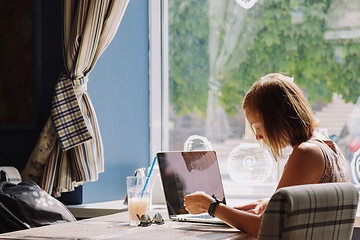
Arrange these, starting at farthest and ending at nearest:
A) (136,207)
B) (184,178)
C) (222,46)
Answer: (222,46) → (184,178) → (136,207)

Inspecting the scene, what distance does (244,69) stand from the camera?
3.42m

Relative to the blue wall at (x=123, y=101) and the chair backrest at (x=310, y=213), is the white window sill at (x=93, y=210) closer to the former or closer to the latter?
the blue wall at (x=123, y=101)

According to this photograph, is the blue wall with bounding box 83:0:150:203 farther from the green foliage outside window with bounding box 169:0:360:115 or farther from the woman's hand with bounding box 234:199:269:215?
the woman's hand with bounding box 234:199:269:215

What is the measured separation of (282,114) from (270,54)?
1571 mm

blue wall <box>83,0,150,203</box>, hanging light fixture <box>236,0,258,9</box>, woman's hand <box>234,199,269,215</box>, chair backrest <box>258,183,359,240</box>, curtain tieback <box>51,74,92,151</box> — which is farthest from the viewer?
hanging light fixture <box>236,0,258,9</box>

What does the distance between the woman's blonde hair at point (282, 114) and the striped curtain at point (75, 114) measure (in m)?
1.30

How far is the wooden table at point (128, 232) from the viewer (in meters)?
1.82

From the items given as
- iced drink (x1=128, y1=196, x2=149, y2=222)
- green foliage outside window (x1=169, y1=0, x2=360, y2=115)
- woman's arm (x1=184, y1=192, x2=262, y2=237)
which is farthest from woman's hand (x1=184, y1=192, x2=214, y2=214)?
green foliage outside window (x1=169, y1=0, x2=360, y2=115)

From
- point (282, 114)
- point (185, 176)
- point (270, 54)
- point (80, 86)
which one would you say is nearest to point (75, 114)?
point (80, 86)

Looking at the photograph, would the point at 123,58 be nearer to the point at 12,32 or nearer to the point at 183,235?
the point at 12,32

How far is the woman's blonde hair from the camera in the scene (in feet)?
6.10

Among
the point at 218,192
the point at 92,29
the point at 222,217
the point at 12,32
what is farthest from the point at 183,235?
the point at 12,32

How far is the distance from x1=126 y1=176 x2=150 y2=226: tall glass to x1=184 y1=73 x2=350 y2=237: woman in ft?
1.01

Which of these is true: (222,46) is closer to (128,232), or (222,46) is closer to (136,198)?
(136,198)
